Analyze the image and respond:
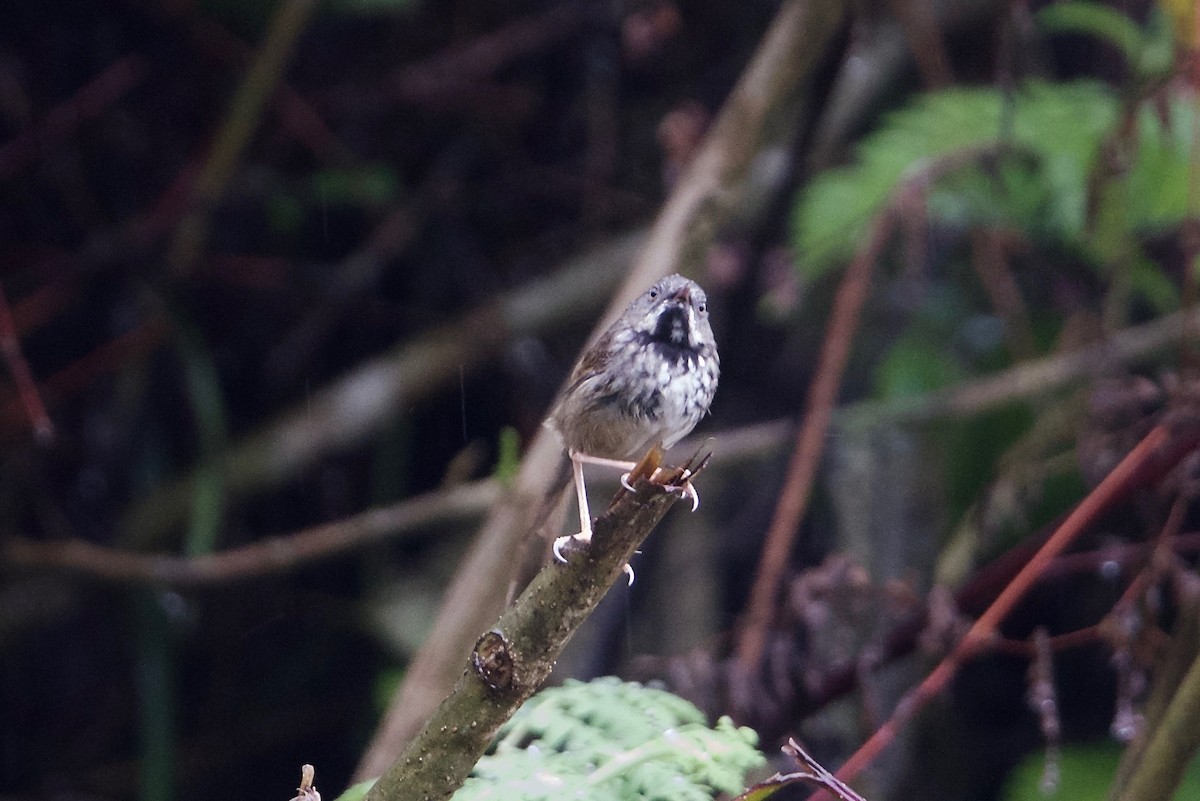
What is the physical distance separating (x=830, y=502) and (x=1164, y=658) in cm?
134

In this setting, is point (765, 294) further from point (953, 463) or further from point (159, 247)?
point (159, 247)

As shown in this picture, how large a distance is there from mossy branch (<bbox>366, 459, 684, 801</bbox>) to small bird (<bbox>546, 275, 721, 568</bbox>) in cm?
59

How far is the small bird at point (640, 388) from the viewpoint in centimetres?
199

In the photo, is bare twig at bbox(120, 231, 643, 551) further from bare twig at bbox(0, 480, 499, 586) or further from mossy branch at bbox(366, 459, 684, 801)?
mossy branch at bbox(366, 459, 684, 801)

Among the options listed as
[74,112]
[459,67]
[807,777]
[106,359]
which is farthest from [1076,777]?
[74,112]

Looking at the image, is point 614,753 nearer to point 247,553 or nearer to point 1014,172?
point 247,553

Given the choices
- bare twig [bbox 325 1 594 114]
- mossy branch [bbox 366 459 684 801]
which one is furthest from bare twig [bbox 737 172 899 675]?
bare twig [bbox 325 1 594 114]

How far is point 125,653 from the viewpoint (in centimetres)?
396

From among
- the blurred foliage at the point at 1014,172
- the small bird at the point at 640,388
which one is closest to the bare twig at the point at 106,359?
the blurred foliage at the point at 1014,172

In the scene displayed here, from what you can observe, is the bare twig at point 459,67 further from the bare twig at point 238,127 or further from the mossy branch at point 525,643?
the mossy branch at point 525,643

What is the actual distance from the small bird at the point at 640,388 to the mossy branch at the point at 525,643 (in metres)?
0.59

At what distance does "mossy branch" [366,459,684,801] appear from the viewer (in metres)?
1.28

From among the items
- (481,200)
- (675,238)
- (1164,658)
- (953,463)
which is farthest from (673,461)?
(481,200)

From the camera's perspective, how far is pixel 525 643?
1293 mm
